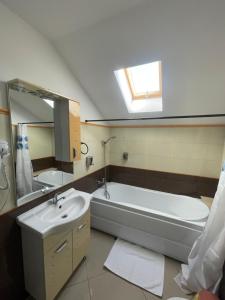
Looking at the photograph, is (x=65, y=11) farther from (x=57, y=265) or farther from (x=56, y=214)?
(x=57, y=265)

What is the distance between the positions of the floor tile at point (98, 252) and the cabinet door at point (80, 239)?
0.22m

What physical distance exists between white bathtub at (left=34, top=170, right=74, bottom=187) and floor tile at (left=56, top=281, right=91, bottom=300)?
1062 mm

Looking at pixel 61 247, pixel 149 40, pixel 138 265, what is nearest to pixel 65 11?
pixel 149 40

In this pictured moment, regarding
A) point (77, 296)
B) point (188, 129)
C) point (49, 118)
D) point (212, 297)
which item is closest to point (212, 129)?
point (188, 129)

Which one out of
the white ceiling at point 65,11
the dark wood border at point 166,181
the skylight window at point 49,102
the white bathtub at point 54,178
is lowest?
the dark wood border at point 166,181

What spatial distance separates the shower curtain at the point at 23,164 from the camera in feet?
4.15

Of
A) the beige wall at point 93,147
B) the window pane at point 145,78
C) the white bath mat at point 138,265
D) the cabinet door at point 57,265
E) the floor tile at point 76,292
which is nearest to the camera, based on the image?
the cabinet door at point 57,265

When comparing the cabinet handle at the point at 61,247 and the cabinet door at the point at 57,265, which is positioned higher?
the cabinet handle at the point at 61,247

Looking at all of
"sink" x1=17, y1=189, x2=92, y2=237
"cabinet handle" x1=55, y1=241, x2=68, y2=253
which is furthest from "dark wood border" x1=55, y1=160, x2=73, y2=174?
"cabinet handle" x1=55, y1=241, x2=68, y2=253

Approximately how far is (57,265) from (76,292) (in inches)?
17.8

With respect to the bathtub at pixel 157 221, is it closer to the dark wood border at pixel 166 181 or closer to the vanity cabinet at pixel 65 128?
the dark wood border at pixel 166 181

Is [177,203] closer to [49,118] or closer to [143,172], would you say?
[143,172]

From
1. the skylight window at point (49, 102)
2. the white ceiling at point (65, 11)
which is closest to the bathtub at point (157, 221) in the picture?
the skylight window at point (49, 102)

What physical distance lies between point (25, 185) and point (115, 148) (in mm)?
1848
